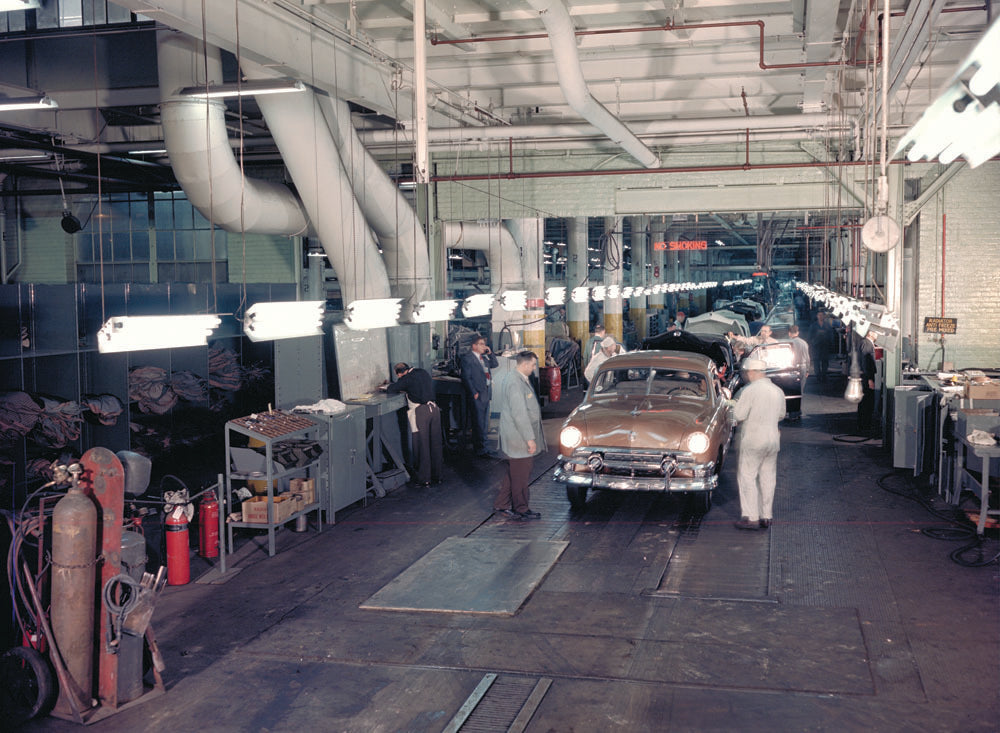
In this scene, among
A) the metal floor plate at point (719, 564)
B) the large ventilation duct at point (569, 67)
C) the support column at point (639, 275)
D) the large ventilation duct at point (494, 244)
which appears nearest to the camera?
A: the metal floor plate at point (719, 564)

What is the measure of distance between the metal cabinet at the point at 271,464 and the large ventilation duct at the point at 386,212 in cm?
422

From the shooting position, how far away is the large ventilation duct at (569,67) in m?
8.52

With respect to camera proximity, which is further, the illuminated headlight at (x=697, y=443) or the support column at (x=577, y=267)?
the support column at (x=577, y=267)

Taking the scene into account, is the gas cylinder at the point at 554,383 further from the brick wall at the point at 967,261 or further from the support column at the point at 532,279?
the brick wall at the point at 967,261

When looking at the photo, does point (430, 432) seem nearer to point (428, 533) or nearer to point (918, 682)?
point (428, 533)

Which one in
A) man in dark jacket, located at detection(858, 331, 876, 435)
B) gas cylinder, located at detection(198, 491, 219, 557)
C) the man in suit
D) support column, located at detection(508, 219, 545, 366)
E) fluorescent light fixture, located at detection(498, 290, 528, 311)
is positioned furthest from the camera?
support column, located at detection(508, 219, 545, 366)

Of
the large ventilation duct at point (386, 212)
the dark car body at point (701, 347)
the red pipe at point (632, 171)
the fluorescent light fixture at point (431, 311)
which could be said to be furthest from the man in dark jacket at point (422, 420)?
the dark car body at point (701, 347)

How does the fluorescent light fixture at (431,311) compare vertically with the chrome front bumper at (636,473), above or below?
above

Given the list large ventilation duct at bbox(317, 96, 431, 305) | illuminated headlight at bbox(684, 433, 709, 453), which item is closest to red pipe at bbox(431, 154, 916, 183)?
large ventilation duct at bbox(317, 96, 431, 305)

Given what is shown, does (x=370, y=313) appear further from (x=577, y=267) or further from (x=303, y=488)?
(x=577, y=267)

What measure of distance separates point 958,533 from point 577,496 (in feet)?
13.0

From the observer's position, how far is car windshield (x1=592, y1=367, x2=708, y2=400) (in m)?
11.5

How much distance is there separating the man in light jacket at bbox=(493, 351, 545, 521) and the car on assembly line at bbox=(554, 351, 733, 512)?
431 mm

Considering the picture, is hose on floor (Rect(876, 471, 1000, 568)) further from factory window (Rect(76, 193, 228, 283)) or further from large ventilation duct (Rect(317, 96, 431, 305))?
factory window (Rect(76, 193, 228, 283))
